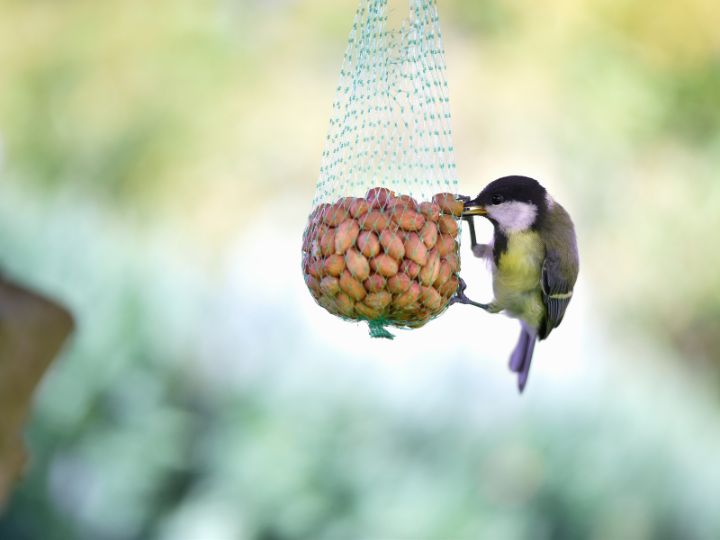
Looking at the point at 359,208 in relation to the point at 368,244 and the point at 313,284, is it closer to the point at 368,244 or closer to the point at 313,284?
the point at 368,244

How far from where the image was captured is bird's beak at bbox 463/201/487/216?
254 centimetres

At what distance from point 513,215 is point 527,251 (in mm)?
162

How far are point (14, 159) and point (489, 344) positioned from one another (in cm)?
334

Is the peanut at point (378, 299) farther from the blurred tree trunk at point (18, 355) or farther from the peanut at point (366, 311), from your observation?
the blurred tree trunk at point (18, 355)

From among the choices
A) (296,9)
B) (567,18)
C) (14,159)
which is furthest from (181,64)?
(567,18)

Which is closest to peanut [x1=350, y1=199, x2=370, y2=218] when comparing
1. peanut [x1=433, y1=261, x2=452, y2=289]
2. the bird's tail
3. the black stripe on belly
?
peanut [x1=433, y1=261, x2=452, y2=289]

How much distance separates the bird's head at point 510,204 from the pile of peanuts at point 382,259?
0.31 m

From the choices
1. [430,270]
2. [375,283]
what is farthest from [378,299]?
[430,270]

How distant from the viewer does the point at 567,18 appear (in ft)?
23.1

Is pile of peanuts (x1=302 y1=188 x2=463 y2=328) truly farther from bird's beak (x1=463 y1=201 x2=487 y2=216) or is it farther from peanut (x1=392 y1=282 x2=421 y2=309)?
bird's beak (x1=463 y1=201 x2=487 y2=216)

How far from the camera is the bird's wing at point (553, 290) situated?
2.78 meters

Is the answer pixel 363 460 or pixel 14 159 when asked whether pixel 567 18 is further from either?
pixel 363 460

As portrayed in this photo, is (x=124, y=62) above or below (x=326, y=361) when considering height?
above

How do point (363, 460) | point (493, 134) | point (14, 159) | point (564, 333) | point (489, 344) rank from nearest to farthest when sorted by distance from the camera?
point (363, 460) < point (489, 344) < point (564, 333) < point (14, 159) < point (493, 134)
